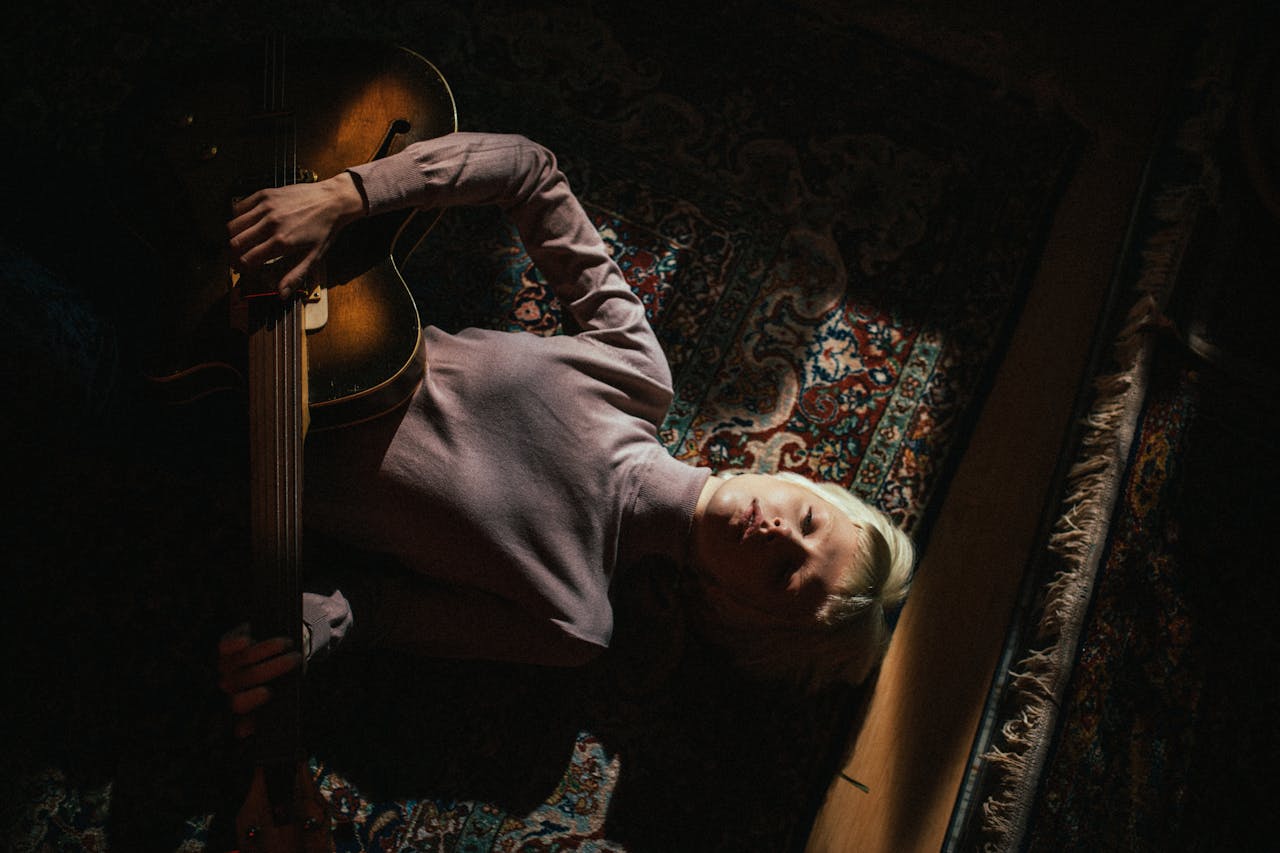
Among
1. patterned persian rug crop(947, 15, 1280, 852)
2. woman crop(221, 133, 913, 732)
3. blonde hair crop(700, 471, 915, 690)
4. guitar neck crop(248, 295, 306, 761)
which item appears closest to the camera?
guitar neck crop(248, 295, 306, 761)

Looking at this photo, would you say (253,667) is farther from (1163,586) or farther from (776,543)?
(1163,586)

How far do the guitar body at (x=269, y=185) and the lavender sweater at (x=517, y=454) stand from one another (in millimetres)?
72

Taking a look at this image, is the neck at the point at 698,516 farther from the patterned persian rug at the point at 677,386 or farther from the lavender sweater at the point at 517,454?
the patterned persian rug at the point at 677,386

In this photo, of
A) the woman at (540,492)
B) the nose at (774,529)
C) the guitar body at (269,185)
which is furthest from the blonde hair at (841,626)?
the guitar body at (269,185)

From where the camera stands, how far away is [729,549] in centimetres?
113

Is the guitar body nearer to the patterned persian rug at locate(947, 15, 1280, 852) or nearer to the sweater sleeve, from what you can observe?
the sweater sleeve

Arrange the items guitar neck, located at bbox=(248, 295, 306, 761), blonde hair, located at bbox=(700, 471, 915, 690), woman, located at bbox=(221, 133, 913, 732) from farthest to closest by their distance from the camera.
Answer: blonde hair, located at bbox=(700, 471, 915, 690) < woman, located at bbox=(221, 133, 913, 732) < guitar neck, located at bbox=(248, 295, 306, 761)

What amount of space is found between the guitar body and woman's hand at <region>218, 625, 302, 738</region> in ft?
0.87

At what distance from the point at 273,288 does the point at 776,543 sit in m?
0.72

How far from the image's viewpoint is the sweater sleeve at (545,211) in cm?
107

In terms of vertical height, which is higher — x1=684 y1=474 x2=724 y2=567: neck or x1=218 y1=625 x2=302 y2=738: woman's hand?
x1=684 y1=474 x2=724 y2=567: neck

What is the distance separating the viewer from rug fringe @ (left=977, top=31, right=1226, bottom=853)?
50.3 inches

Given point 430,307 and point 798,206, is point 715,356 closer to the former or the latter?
point 798,206

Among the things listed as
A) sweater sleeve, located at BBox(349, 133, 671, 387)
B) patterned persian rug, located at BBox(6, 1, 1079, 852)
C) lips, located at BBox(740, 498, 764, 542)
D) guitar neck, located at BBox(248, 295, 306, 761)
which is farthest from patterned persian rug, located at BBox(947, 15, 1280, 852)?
guitar neck, located at BBox(248, 295, 306, 761)
